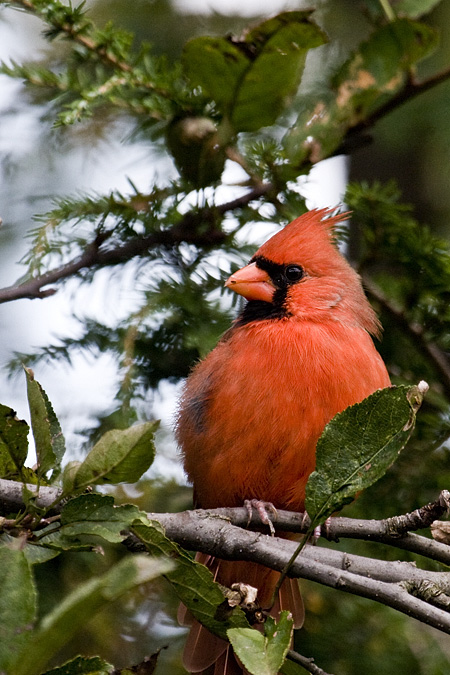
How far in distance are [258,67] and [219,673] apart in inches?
72.9

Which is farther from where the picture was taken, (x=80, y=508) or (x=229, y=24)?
(x=229, y=24)

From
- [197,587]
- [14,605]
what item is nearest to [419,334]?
[197,587]

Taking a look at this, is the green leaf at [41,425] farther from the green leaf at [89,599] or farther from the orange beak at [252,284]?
the orange beak at [252,284]

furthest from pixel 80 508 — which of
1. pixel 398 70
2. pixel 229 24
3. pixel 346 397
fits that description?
pixel 229 24

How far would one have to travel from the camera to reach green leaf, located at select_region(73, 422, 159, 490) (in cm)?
149

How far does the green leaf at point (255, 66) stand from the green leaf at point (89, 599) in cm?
190

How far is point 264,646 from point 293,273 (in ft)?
5.88

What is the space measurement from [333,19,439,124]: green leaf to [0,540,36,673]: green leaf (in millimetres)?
2067

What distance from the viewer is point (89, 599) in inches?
42.3

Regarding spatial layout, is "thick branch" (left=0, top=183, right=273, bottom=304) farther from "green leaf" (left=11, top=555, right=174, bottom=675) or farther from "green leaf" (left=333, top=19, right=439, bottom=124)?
"green leaf" (left=11, top=555, right=174, bottom=675)

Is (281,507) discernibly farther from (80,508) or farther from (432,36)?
(432,36)

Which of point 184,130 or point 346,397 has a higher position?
point 184,130

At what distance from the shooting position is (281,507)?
2.67m

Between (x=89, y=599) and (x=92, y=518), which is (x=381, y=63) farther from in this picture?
(x=89, y=599)
